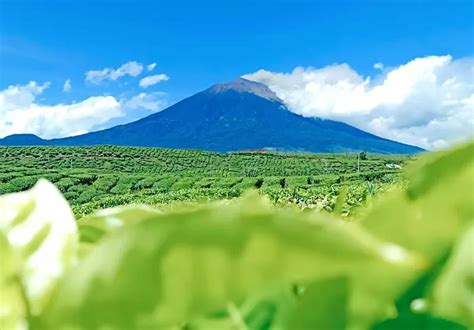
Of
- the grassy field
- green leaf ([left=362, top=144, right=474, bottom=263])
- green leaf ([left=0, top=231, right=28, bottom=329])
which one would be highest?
green leaf ([left=362, top=144, right=474, bottom=263])

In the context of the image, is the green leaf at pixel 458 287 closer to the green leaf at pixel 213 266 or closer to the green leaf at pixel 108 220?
the green leaf at pixel 213 266

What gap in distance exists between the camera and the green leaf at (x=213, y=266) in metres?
0.18

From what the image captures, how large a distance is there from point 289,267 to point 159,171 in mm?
42755

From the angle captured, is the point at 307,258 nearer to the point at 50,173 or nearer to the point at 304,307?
the point at 304,307

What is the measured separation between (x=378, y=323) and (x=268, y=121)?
13228 cm

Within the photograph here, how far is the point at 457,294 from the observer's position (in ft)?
0.70

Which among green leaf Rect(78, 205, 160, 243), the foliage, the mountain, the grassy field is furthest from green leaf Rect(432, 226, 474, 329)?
the mountain

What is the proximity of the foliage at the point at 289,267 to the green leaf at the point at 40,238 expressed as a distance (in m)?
0.05

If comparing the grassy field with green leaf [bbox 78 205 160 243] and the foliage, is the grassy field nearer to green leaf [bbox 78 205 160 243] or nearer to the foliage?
green leaf [bbox 78 205 160 243]

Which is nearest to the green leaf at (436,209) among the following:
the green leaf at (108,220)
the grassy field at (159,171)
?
the green leaf at (108,220)

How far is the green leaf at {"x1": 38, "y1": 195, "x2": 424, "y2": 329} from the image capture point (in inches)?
6.9

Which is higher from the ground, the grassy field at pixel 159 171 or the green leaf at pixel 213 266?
the green leaf at pixel 213 266

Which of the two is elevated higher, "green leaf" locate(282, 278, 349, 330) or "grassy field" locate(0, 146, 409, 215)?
"green leaf" locate(282, 278, 349, 330)

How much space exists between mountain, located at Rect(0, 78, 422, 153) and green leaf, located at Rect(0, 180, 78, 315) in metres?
121
